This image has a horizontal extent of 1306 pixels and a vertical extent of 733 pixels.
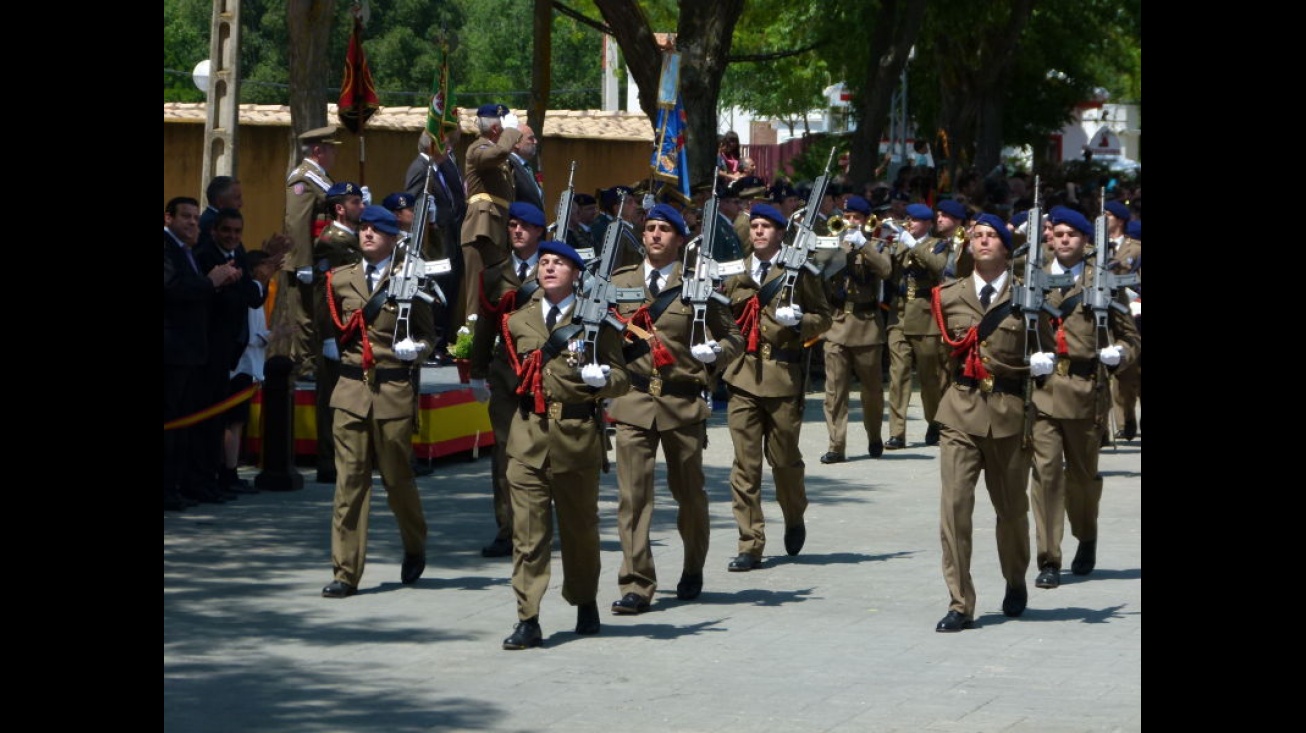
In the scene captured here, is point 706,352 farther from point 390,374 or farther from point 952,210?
point 952,210

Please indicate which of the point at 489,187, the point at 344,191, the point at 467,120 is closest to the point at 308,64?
the point at 344,191

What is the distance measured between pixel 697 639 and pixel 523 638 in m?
0.93

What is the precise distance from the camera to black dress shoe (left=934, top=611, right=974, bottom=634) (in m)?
10.9

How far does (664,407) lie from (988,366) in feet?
5.68

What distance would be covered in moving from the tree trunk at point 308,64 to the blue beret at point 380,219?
7587 mm

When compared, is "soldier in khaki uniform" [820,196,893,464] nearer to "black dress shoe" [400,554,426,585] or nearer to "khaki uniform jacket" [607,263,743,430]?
"khaki uniform jacket" [607,263,743,430]

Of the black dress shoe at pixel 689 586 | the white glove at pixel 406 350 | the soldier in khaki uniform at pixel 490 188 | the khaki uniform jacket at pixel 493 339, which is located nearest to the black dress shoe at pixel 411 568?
the khaki uniform jacket at pixel 493 339

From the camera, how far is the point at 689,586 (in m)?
11.9

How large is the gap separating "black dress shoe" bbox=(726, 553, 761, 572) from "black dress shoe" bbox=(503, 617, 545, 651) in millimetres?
2632

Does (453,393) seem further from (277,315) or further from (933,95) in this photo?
(933,95)

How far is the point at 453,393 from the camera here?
16859 millimetres

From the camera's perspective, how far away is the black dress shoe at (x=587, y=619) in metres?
10.8
